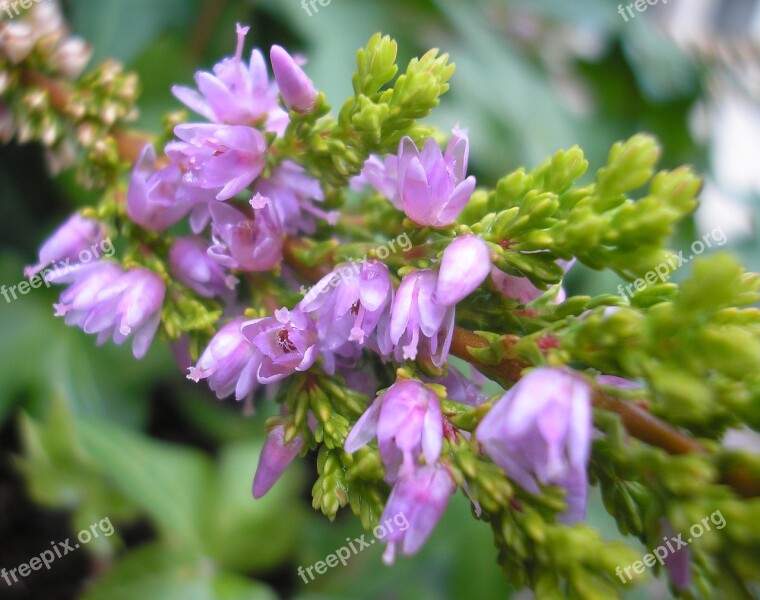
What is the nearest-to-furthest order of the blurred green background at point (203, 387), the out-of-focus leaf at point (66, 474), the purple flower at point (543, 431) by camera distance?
the purple flower at point (543, 431), the out-of-focus leaf at point (66, 474), the blurred green background at point (203, 387)

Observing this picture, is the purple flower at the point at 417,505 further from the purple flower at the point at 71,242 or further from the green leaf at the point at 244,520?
the green leaf at the point at 244,520

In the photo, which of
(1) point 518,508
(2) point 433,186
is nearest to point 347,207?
(2) point 433,186

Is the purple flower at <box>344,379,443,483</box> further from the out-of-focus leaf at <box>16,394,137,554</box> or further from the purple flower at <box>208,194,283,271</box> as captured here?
the out-of-focus leaf at <box>16,394,137,554</box>

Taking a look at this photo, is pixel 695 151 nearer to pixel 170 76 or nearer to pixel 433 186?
pixel 170 76

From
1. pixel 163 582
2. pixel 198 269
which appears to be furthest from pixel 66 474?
pixel 198 269

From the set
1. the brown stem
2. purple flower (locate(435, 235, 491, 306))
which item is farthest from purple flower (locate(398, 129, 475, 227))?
the brown stem

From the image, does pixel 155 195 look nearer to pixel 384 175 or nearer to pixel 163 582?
pixel 384 175

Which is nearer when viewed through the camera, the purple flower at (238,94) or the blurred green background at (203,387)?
the purple flower at (238,94)

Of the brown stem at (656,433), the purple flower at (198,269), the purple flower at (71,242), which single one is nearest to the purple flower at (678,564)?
the brown stem at (656,433)
